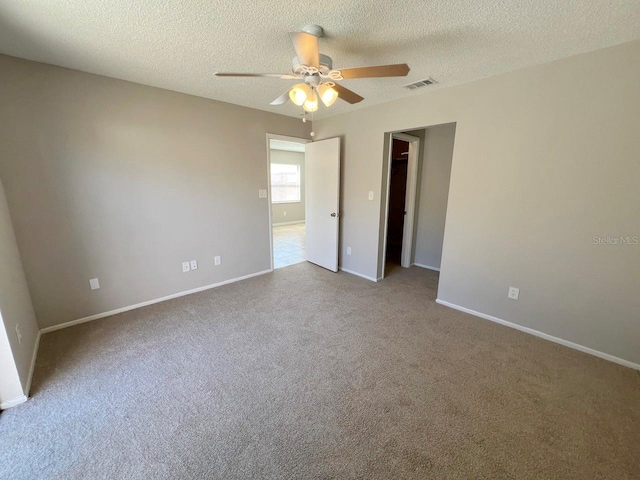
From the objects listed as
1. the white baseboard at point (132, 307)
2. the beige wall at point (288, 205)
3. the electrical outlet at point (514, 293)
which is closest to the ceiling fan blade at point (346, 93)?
the electrical outlet at point (514, 293)

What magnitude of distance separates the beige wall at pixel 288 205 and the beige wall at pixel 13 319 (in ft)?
19.8

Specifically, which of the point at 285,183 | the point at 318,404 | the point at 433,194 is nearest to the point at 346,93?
the point at 318,404

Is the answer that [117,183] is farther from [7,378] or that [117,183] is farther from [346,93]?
[346,93]

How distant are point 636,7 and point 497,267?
1.95m

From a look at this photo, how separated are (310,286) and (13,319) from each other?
105 inches

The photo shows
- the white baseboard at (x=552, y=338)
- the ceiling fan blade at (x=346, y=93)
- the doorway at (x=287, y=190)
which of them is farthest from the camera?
the doorway at (x=287, y=190)

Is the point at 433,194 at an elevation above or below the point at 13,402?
above

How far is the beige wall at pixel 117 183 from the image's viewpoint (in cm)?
222

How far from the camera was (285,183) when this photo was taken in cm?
824

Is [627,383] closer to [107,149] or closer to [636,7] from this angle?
[636,7]

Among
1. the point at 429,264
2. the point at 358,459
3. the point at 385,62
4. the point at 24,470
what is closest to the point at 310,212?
the point at 429,264

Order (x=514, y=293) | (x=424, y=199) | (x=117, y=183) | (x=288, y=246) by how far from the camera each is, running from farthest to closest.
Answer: (x=288, y=246) < (x=424, y=199) < (x=117, y=183) < (x=514, y=293)

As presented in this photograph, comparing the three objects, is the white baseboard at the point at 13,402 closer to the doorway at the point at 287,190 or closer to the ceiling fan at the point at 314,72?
the ceiling fan at the point at 314,72

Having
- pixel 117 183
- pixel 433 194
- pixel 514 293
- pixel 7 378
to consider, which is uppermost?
pixel 117 183
